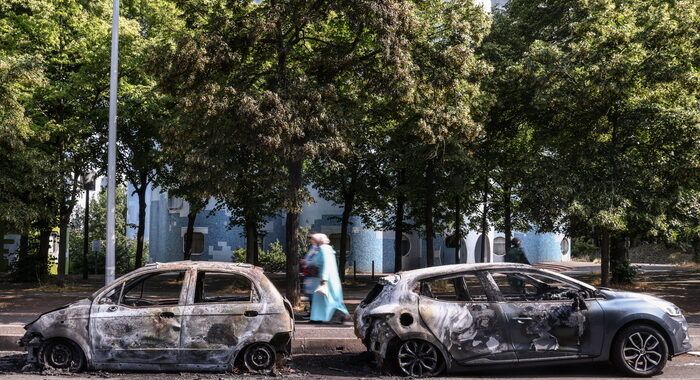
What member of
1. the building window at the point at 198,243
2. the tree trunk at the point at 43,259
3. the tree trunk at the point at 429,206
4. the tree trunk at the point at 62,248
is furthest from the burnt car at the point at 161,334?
the building window at the point at 198,243

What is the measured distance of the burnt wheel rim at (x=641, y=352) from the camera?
7.79 m

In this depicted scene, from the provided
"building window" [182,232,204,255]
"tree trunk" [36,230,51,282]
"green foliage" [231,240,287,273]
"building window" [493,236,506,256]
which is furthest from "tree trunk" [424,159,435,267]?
"building window" [182,232,204,255]

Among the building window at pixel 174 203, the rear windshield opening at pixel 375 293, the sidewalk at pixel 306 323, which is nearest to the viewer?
the rear windshield opening at pixel 375 293

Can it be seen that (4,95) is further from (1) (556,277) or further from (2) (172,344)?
(1) (556,277)

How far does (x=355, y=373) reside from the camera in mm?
8312

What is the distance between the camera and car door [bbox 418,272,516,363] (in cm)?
777

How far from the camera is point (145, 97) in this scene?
2005 cm

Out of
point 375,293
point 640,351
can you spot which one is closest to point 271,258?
point 375,293

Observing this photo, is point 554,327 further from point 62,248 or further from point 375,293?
point 62,248

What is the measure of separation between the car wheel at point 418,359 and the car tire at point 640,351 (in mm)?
2246

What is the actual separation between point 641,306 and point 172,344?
5991 mm

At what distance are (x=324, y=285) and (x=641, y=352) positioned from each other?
5.17 meters

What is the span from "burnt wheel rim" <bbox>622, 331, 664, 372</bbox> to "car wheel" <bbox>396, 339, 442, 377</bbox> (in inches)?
93.2

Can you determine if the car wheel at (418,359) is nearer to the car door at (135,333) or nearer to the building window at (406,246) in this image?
the car door at (135,333)
